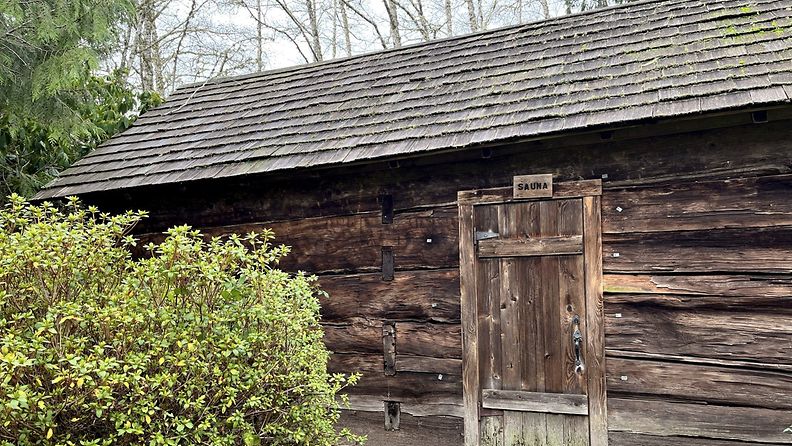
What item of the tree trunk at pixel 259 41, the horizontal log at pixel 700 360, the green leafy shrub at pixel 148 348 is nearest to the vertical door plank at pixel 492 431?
the horizontal log at pixel 700 360

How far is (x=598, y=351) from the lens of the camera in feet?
17.5

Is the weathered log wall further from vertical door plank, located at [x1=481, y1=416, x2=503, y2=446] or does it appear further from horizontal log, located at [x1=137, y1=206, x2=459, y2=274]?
vertical door plank, located at [x1=481, y1=416, x2=503, y2=446]

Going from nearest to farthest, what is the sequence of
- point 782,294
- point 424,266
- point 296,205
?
point 782,294 → point 424,266 → point 296,205

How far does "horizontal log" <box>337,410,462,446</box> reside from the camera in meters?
5.89

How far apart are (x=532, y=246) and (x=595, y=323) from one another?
81cm

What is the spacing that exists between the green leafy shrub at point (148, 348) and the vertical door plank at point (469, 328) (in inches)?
69.1

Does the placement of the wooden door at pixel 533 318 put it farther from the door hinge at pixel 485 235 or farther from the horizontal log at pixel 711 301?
the horizontal log at pixel 711 301

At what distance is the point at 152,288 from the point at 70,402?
0.82m

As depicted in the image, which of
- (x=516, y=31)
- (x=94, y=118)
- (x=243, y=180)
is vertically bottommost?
(x=243, y=180)

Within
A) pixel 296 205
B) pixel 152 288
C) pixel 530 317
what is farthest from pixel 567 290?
pixel 152 288

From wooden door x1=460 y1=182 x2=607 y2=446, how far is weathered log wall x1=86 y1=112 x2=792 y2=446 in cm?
13

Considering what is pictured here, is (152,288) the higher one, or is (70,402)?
(152,288)

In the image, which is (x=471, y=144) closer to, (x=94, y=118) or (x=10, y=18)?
(x=10, y=18)

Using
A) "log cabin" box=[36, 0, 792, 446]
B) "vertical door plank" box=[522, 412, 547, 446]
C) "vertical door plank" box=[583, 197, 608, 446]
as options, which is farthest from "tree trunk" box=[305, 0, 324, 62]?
"vertical door plank" box=[522, 412, 547, 446]
